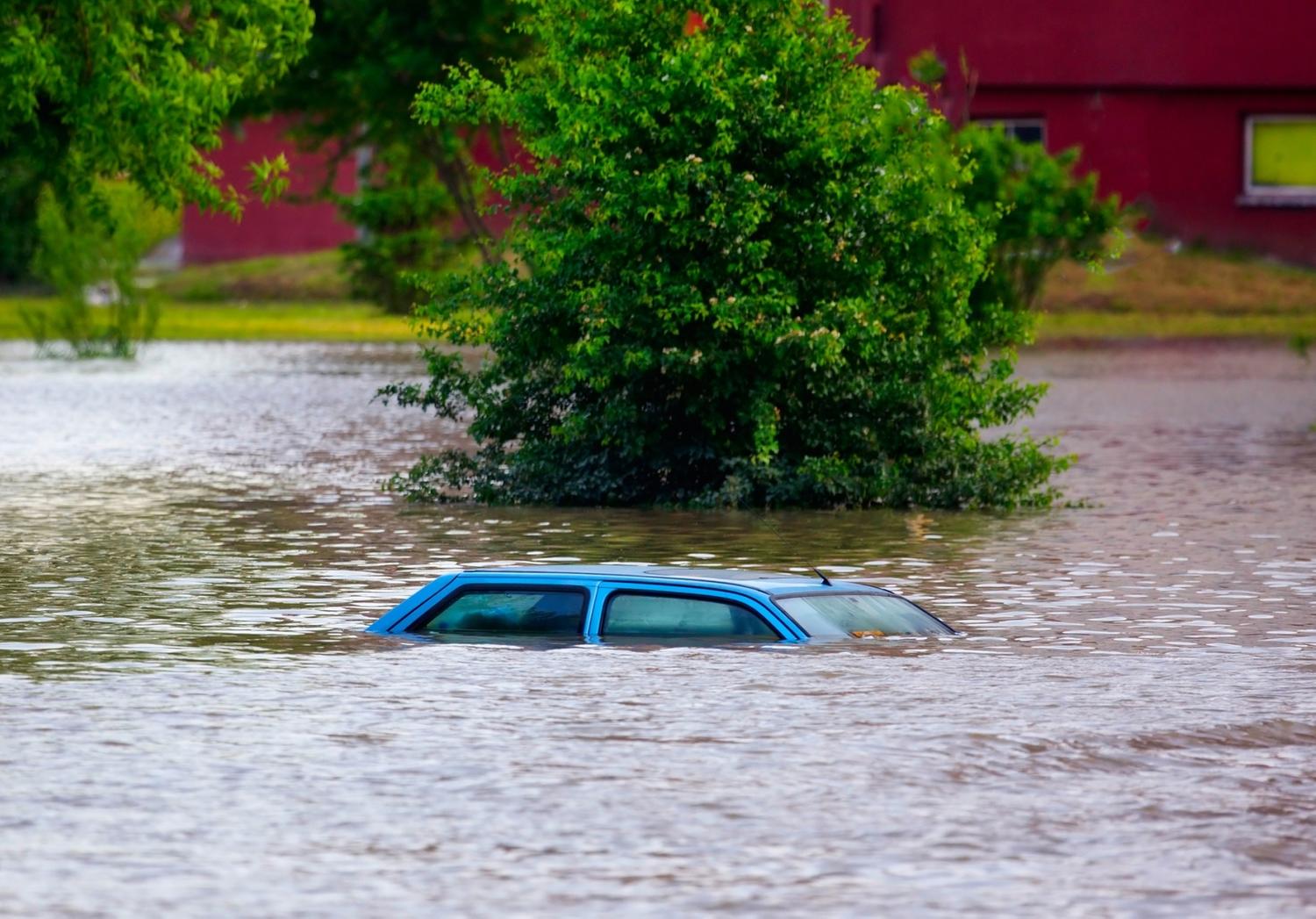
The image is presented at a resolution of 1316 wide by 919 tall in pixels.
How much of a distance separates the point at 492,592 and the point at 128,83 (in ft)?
43.0

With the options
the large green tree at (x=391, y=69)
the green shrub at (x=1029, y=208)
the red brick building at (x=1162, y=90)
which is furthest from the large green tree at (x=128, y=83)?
the red brick building at (x=1162, y=90)

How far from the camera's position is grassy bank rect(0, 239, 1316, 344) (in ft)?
167

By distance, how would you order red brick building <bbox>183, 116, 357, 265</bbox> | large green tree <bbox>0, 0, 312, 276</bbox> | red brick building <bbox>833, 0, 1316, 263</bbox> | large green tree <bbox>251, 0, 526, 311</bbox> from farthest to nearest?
red brick building <bbox>183, 116, 357, 265</bbox>
red brick building <bbox>833, 0, 1316, 263</bbox>
large green tree <bbox>251, 0, 526, 311</bbox>
large green tree <bbox>0, 0, 312, 276</bbox>

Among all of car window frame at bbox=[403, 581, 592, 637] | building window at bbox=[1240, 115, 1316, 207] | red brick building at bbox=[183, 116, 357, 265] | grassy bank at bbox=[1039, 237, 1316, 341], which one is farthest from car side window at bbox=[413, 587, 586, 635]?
red brick building at bbox=[183, 116, 357, 265]

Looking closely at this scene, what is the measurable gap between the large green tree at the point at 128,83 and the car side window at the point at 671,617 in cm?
1308

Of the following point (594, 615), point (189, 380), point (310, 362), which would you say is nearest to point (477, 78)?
point (594, 615)

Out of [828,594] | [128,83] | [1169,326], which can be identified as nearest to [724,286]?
[128,83]

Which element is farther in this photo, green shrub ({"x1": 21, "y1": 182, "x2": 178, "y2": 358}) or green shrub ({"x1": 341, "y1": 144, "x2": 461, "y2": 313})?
green shrub ({"x1": 341, "y1": 144, "x2": 461, "y2": 313})

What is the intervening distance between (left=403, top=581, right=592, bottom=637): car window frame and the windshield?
3.27ft

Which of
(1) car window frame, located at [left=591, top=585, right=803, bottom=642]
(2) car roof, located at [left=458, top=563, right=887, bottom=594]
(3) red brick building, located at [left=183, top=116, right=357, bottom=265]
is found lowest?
(1) car window frame, located at [left=591, top=585, right=803, bottom=642]

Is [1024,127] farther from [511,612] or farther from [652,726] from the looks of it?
[652,726]

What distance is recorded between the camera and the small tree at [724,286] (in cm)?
2180

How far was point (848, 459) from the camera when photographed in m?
22.4

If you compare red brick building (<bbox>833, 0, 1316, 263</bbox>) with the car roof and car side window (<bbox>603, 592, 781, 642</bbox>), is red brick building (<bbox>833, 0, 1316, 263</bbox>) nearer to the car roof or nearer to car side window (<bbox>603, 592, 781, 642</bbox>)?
the car roof
